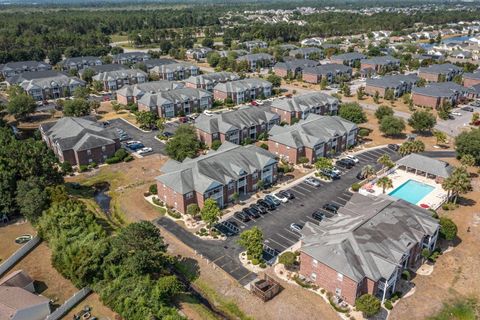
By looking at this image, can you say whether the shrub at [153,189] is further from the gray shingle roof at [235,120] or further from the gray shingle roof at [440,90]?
the gray shingle roof at [440,90]

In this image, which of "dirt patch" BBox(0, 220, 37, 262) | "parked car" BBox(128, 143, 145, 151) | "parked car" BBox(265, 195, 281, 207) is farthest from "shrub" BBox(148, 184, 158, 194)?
"parked car" BBox(128, 143, 145, 151)

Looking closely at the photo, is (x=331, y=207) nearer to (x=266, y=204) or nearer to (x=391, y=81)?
(x=266, y=204)

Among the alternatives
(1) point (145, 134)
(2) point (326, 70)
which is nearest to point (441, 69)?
(2) point (326, 70)

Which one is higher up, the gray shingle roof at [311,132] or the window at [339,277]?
the gray shingle roof at [311,132]

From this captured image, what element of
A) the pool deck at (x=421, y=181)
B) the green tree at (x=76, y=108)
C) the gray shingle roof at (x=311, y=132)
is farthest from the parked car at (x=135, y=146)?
the pool deck at (x=421, y=181)

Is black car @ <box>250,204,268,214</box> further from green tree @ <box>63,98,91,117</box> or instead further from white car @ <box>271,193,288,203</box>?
green tree @ <box>63,98,91,117</box>

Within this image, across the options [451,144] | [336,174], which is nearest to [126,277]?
[336,174]
